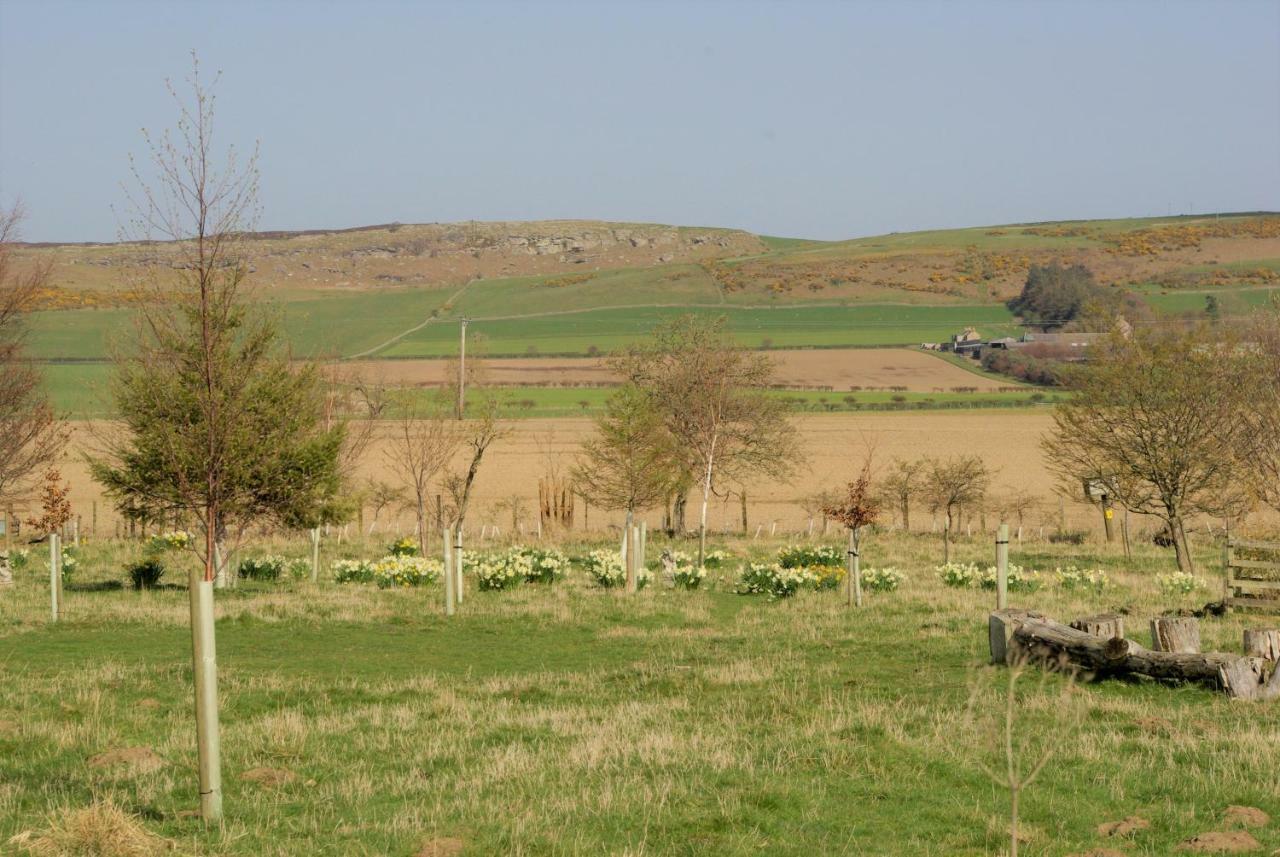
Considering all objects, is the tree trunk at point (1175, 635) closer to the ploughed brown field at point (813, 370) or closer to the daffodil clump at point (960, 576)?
the daffodil clump at point (960, 576)

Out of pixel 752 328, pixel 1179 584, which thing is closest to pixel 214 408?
pixel 1179 584

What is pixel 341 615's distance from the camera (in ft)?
69.7

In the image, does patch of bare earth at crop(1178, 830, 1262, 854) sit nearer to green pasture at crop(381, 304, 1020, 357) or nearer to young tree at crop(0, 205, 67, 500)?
young tree at crop(0, 205, 67, 500)

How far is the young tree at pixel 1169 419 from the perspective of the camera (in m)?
30.5

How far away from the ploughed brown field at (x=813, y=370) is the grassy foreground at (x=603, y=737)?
7963 cm

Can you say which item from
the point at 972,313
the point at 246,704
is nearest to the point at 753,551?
the point at 246,704

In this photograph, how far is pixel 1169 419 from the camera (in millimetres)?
30766

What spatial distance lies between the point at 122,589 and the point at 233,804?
17387 millimetres

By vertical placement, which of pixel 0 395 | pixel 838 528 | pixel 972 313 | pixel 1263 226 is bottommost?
pixel 838 528

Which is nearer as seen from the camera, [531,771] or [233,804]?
[233,804]

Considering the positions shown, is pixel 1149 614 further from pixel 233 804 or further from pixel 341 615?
pixel 233 804

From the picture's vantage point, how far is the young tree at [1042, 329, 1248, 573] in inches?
1201

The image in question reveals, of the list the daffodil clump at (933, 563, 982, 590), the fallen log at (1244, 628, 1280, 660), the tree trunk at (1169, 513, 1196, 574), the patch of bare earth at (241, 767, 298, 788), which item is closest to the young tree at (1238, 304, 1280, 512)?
the tree trunk at (1169, 513, 1196, 574)

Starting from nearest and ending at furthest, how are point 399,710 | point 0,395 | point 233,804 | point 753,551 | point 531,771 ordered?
point 233,804 < point 531,771 < point 399,710 < point 0,395 < point 753,551
